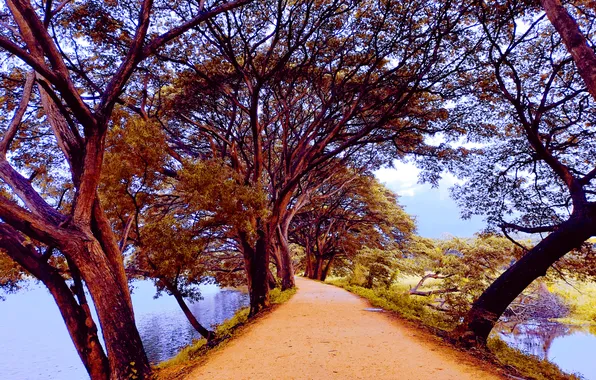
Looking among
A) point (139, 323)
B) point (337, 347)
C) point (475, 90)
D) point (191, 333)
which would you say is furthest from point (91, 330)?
point (139, 323)

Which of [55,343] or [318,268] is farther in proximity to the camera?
[318,268]

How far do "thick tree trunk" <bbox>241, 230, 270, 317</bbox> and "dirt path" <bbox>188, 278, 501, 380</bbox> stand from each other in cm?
177

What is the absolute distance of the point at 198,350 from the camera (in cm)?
737

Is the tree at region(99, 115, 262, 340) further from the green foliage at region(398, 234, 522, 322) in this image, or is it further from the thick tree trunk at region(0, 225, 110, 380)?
the green foliage at region(398, 234, 522, 322)

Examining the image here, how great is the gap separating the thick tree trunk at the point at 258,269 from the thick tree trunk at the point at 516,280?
5417 millimetres

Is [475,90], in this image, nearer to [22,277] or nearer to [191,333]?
[22,277]

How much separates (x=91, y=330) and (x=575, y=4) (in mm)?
11114

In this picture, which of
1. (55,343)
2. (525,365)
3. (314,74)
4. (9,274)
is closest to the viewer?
(525,365)

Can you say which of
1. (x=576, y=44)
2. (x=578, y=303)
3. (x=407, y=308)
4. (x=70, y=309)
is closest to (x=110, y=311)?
(x=70, y=309)

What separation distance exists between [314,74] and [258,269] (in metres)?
6.49

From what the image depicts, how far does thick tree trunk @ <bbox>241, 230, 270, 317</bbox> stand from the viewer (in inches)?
364

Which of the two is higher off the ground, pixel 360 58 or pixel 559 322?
pixel 360 58

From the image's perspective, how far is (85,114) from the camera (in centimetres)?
475

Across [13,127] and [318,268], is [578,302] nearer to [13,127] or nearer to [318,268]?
[318,268]
